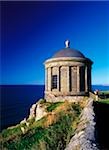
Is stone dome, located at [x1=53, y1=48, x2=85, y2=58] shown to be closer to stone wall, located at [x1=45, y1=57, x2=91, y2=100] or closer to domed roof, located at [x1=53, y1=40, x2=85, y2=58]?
domed roof, located at [x1=53, y1=40, x2=85, y2=58]

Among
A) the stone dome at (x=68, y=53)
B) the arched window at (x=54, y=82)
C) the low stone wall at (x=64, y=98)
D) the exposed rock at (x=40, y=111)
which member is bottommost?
the exposed rock at (x=40, y=111)

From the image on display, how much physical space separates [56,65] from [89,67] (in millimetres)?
3733

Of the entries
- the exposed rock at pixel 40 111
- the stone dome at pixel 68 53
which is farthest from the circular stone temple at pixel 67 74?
the exposed rock at pixel 40 111

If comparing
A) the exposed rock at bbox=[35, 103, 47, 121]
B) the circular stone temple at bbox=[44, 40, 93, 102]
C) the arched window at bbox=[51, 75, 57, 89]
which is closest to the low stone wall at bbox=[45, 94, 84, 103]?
the circular stone temple at bbox=[44, 40, 93, 102]

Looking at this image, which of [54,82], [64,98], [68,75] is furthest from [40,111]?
[68,75]

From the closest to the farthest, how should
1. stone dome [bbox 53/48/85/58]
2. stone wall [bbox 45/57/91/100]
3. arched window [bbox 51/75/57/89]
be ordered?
1. stone wall [bbox 45/57/91/100]
2. stone dome [bbox 53/48/85/58]
3. arched window [bbox 51/75/57/89]

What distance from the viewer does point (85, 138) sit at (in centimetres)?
704

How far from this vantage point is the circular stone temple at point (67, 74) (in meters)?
26.9

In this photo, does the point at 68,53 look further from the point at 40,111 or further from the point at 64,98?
the point at 40,111

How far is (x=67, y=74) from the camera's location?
26984 mm

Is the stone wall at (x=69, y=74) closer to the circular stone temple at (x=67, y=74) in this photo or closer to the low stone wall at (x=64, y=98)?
the circular stone temple at (x=67, y=74)

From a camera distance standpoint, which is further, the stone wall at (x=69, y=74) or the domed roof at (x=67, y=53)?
the domed roof at (x=67, y=53)

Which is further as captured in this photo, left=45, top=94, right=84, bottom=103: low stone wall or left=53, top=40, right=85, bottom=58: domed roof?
left=53, top=40, right=85, bottom=58: domed roof

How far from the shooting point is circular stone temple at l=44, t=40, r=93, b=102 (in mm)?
26938
